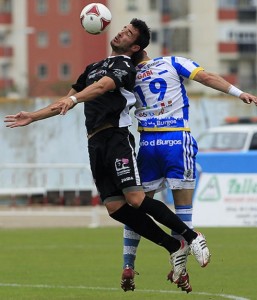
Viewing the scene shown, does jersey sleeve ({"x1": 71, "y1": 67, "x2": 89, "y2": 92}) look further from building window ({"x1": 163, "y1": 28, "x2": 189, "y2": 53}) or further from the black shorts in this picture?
building window ({"x1": 163, "y1": 28, "x2": 189, "y2": 53})

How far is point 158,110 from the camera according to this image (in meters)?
11.6

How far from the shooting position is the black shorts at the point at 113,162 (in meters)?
11.2

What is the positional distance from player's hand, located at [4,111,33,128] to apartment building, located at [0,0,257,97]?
64432 mm

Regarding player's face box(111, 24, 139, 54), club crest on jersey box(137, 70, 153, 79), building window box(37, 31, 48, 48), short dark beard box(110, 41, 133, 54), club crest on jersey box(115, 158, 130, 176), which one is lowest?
club crest on jersey box(115, 158, 130, 176)

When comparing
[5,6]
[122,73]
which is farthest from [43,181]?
[5,6]

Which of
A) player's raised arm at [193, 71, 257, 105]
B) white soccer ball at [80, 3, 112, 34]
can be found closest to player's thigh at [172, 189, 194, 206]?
player's raised arm at [193, 71, 257, 105]

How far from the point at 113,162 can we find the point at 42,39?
89049 mm

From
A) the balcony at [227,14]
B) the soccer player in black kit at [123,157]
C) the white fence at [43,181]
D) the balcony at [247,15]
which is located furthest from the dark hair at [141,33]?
the balcony at [247,15]

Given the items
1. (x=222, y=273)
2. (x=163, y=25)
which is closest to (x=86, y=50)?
(x=163, y=25)

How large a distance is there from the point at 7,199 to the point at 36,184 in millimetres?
678

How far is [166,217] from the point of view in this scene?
1133cm

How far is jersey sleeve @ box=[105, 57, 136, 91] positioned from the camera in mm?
11164

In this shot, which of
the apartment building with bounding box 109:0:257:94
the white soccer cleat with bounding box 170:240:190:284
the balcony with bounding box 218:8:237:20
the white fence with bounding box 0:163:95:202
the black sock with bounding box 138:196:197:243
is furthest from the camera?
the balcony with bounding box 218:8:237:20

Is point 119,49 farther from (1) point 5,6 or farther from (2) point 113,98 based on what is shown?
(1) point 5,6
